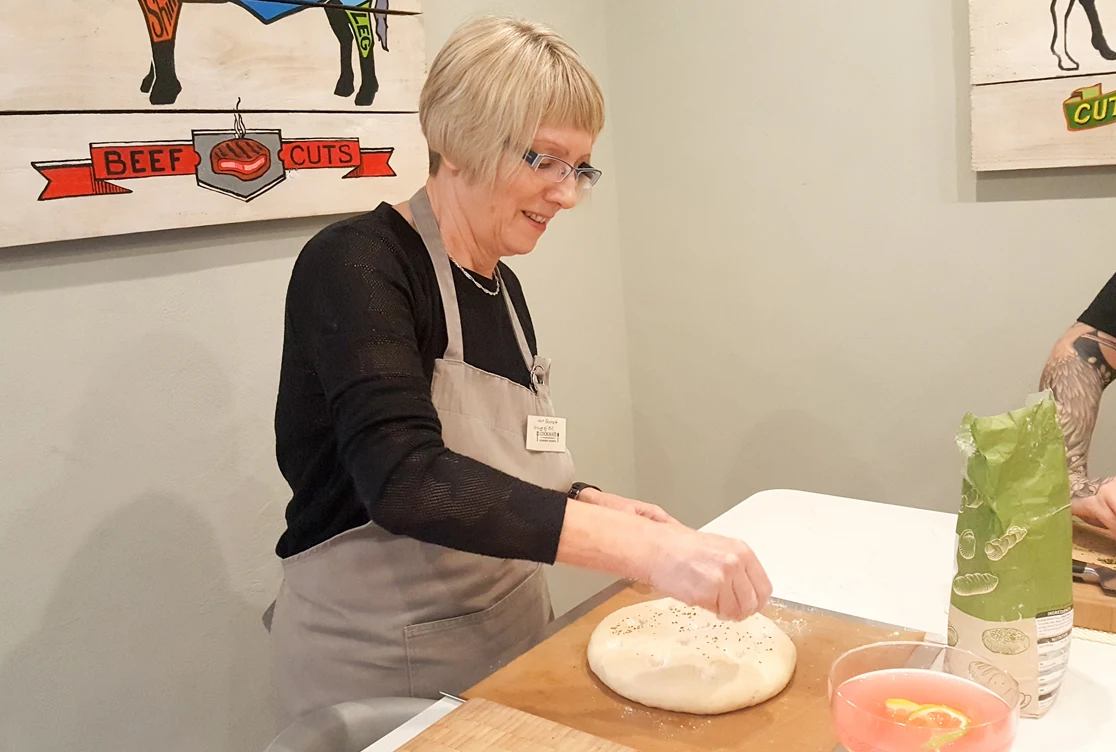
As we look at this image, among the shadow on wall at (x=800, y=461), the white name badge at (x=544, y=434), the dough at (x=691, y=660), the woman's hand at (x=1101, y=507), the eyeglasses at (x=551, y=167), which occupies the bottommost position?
the shadow on wall at (x=800, y=461)

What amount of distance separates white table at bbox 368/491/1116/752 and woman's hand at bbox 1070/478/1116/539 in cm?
17

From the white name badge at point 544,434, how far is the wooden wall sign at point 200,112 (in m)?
0.71

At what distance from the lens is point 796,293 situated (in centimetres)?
232

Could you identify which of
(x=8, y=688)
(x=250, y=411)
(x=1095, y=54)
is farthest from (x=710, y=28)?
(x=8, y=688)

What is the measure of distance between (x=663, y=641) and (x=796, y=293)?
1454 millimetres

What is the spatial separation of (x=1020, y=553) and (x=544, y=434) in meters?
0.61

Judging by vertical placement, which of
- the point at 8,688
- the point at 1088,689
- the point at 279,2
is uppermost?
the point at 279,2

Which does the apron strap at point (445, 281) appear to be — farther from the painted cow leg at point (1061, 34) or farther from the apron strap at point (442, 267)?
Answer: the painted cow leg at point (1061, 34)

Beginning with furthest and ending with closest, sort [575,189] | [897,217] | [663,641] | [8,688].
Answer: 1. [897,217]
2. [8,688]
3. [575,189]
4. [663,641]

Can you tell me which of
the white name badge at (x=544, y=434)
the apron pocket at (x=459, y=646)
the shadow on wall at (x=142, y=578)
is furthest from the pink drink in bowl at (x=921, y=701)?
the shadow on wall at (x=142, y=578)

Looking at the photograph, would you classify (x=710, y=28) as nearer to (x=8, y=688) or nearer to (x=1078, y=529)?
(x=1078, y=529)

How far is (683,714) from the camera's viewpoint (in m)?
0.93

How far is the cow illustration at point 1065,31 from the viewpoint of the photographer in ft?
5.95

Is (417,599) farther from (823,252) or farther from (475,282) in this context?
(823,252)
